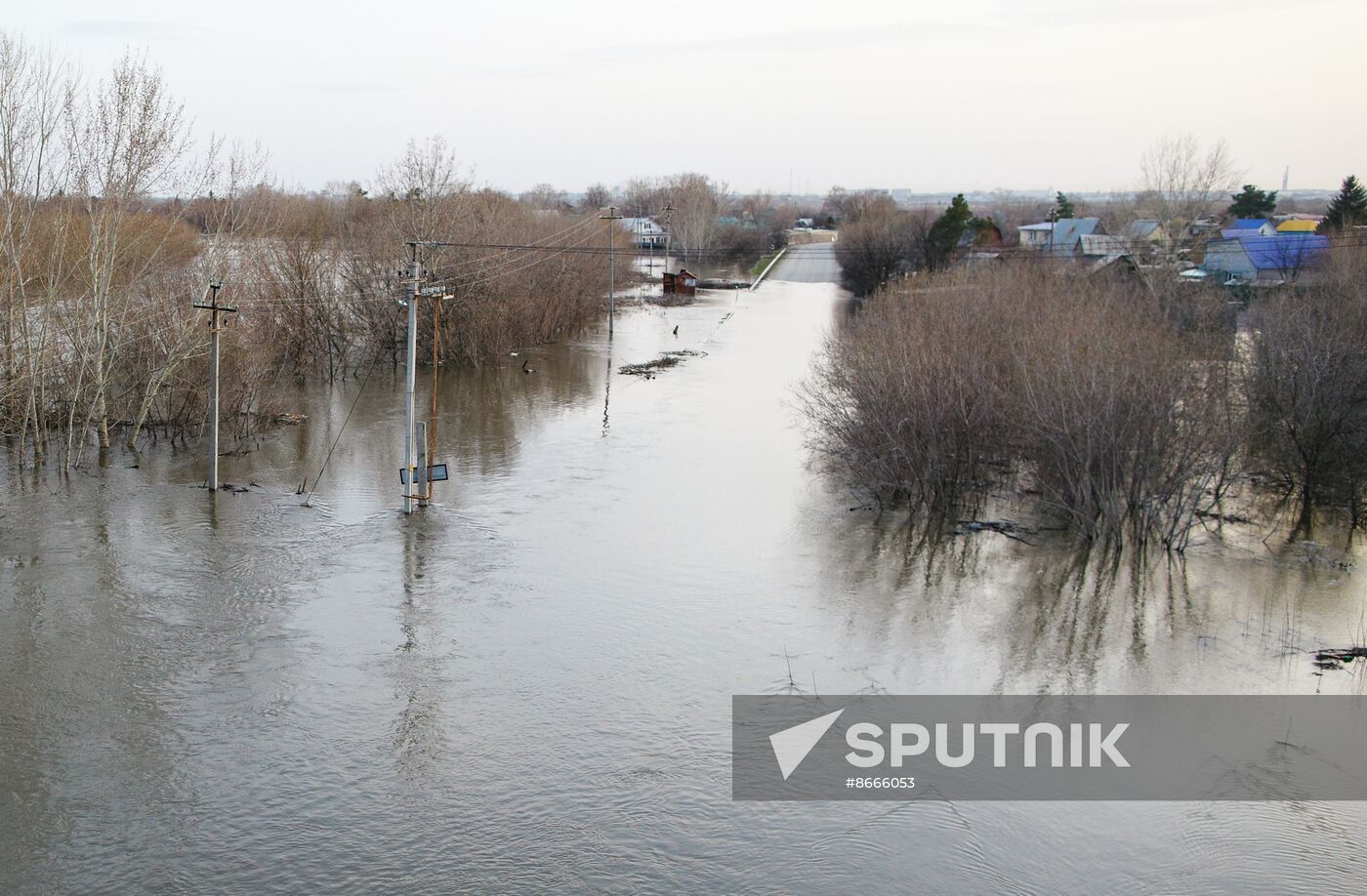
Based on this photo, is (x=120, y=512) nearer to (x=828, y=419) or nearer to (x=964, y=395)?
(x=828, y=419)

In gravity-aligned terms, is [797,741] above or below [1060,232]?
below

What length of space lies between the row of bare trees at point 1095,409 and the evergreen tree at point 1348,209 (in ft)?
87.8

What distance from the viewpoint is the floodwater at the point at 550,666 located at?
1016 cm

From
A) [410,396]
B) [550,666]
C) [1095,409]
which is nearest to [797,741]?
[550,666]

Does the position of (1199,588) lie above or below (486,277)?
below

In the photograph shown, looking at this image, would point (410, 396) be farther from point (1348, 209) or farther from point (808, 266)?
point (808, 266)

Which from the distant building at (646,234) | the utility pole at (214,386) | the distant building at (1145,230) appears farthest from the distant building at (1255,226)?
the utility pole at (214,386)

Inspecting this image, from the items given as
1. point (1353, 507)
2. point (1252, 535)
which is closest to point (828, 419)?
point (1252, 535)

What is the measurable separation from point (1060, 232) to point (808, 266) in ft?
63.7

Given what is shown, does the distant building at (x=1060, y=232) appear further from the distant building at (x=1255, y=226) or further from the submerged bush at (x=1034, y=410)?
the submerged bush at (x=1034, y=410)

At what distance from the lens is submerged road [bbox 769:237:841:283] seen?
81.1m

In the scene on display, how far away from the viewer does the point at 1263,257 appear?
51438 millimetres

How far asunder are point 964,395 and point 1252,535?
5691 mm

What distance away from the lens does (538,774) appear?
11.5 metres
